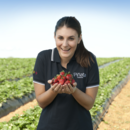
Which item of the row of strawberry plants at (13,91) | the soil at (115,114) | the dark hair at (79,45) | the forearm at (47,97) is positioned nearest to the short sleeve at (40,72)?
the forearm at (47,97)

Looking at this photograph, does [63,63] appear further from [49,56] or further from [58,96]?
[58,96]

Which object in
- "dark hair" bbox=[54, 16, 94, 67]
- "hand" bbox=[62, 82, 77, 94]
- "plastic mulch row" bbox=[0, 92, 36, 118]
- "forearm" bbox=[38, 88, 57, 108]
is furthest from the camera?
"plastic mulch row" bbox=[0, 92, 36, 118]

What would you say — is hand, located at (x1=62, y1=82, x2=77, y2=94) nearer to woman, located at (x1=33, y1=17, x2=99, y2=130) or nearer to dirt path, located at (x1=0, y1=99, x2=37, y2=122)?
woman, located at (x1=33, y1=17, x2=99, y2=130)

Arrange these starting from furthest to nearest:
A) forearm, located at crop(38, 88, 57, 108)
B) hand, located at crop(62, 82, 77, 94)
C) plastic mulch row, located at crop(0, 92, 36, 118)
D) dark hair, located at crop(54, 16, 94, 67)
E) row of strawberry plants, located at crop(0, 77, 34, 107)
Answer: 1. row of strawberry plants, located at crop(0, 77, 34, 107)
2. plastic mulch row, located at crop(0, 92, 36, 118)
3. dark hair, located at crop(54, 16, 94, 67)
4. forearm, located at crop(38, 88, 57, 108)
5. hand, located at crop(62, 82, 77, 94)

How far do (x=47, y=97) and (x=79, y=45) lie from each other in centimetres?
78

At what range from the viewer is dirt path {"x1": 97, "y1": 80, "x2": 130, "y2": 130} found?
4.88m

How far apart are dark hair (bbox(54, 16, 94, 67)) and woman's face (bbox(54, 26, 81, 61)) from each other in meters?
0.05

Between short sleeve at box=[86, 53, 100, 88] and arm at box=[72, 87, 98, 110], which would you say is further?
short sleeve at box=[86, 53, 100, 88]

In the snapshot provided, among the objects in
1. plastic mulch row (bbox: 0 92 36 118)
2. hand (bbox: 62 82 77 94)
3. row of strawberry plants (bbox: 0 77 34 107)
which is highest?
hand (bbox: 62 82 77 94)

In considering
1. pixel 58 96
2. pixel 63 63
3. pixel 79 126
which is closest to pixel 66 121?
pixel 79 126

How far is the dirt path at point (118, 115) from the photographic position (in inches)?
192

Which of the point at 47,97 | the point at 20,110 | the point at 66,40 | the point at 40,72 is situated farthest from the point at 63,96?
the point at 20,110

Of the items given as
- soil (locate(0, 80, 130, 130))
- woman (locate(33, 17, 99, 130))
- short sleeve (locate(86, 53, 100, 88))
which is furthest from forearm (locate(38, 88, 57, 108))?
soil (locate(0, 80, 130, 130))

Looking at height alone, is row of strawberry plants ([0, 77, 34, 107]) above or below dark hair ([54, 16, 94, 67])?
below
